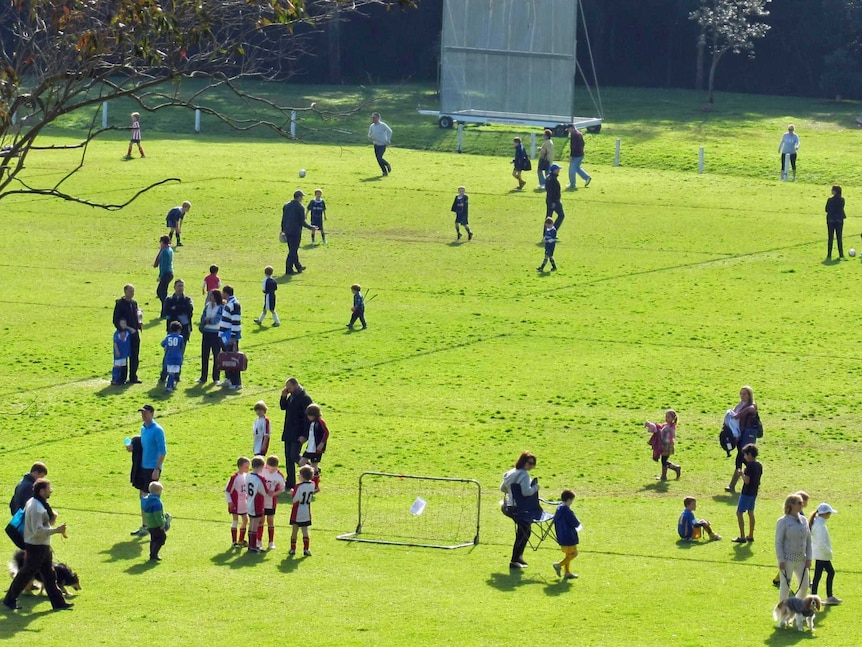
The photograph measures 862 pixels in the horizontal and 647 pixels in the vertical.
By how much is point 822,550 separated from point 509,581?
3.74 metres

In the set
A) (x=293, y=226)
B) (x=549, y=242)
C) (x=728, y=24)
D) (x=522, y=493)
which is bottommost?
(x=522, y=493)

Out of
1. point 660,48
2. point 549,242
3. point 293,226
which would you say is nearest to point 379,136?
point 549,242

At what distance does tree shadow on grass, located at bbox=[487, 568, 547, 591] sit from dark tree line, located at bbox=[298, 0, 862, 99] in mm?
56170

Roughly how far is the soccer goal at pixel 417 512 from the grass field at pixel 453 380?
318 millimetres

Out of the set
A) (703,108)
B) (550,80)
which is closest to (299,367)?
(550,80)

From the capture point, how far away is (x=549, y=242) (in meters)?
36.2

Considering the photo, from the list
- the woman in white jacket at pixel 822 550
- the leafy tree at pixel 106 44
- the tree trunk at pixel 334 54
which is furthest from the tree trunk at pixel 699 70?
the leafy tree at pixel 106 44

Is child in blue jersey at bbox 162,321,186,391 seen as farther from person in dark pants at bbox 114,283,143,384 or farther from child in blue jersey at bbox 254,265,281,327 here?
child in blue jersey at bbox 254,265,281,327

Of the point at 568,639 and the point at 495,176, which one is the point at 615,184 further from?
the point at 568,639

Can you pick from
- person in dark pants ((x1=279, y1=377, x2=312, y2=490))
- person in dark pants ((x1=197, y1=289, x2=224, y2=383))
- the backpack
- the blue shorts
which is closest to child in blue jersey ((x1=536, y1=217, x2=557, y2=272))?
person in dark pants ((x1=197, y1=289, x2=224, y2=383))

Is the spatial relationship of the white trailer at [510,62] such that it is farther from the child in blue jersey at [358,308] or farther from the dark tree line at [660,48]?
the child in blue jersey at [358,308]

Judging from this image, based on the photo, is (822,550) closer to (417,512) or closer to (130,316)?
(417,512)

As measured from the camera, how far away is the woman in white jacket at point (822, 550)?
16.7 m

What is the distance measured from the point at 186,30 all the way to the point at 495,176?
3179 centimetres
